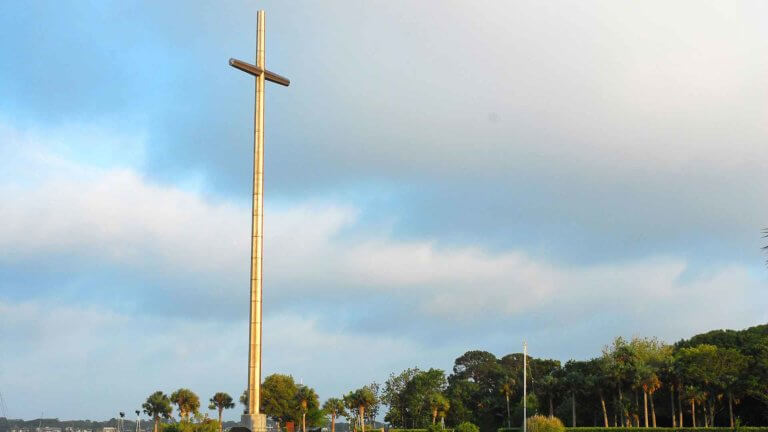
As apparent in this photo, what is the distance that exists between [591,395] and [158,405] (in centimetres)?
5759

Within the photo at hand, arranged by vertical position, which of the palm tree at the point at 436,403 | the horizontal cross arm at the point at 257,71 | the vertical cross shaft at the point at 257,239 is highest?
the horizontal cross arm at the point at 257,71

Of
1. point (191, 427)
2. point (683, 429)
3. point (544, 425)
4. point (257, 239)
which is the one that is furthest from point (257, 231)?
point (191, 427)

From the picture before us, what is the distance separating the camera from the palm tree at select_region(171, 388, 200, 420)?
108m

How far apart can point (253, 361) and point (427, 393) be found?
7909 centimetres

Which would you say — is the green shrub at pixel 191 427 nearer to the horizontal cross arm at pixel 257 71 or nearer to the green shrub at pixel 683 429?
the green shrub at pixel 683 429

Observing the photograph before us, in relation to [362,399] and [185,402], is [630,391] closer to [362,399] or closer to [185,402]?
[362,399]

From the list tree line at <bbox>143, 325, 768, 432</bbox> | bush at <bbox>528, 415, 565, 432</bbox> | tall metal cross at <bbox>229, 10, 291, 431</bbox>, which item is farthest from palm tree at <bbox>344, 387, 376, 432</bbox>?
tall metal cross at <bbox>229, 10, 291, 431</bbox>

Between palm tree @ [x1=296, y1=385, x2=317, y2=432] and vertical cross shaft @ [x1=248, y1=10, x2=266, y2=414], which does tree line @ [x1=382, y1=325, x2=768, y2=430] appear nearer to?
palm tree @ [x1=296, y1=385, x2=317, y2=432]

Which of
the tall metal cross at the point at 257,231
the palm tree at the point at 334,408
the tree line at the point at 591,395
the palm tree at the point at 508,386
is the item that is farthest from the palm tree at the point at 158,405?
the tall metal cross at the point at 257,231

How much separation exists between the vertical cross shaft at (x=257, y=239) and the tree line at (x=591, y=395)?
181 feet

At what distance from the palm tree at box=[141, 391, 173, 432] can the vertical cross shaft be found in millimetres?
88417

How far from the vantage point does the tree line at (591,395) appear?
7762 cm

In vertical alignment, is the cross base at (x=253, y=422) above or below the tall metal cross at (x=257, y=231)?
below

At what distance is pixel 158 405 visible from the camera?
108 m
